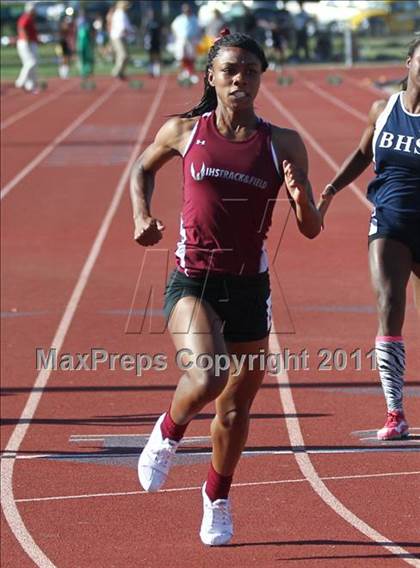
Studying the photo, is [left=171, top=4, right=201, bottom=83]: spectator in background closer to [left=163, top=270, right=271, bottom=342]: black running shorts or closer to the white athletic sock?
the white athletic sock

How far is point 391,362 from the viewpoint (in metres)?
6.94

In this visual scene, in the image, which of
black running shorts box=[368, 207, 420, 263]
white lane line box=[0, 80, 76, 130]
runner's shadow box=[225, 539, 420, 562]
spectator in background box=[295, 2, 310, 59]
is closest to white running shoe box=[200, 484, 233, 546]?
runner's shadow box=[225, 539, 420, 562]

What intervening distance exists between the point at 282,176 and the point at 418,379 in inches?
166

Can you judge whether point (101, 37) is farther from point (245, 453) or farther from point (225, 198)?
point (225, 198)

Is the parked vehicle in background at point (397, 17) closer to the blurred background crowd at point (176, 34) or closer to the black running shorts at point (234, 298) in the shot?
the blurred background crowd at point (176, 34)

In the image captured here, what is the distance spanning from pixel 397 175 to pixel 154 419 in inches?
109

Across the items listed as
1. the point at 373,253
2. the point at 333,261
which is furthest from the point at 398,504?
the point at 333,261

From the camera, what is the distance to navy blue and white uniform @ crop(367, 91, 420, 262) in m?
6.68

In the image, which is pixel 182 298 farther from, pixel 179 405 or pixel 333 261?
pixel 333 261

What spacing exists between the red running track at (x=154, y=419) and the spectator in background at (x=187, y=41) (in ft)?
64.4

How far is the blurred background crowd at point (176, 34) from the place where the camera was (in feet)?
124

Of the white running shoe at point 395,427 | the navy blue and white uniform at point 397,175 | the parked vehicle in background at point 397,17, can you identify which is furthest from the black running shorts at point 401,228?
the parked vehicle in background at point 397,17

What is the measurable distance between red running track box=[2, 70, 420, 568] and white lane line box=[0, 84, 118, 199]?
87.6 inches

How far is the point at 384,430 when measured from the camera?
286 inches
